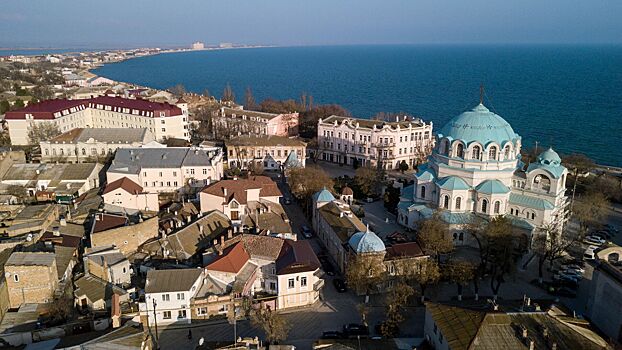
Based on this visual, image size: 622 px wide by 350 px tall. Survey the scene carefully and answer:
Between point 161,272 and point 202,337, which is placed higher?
point 161,272

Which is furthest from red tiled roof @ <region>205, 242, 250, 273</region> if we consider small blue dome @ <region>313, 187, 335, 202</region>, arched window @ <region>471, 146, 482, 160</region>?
arched window @ <region>471, 146, 482, 160</region>

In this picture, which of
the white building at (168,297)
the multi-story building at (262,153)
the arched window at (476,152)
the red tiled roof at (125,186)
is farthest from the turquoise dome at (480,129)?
the red tiled roof at (125,186)

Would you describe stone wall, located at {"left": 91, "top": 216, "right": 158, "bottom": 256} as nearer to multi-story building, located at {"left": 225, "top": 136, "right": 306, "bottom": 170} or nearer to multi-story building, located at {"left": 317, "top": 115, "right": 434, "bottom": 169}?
multi-story building, located at {"left": 225, "top": 136, "right": 306, "bottom": 170}

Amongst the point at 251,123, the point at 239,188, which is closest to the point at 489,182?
the point at 239,188

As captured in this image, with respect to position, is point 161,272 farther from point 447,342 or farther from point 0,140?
point 0,140

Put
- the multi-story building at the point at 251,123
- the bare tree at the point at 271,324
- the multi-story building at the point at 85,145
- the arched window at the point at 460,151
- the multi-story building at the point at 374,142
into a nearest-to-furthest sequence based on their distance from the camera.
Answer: the bare tree at the point at 271,324 < the arched window at the point at 460,151 < the multi-story building at the point at 85,145 < the multi-story building at the point at 374,142 < the multi-story building at the point at 251,123

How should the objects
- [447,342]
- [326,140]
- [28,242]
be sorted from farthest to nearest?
[326,140] → [28,242] → [447,342]

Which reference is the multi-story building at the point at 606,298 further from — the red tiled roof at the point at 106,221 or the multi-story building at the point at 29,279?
Result: the red tiled roof at the point at 106,221

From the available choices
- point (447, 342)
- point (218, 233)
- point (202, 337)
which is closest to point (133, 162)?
point (218, 233)
